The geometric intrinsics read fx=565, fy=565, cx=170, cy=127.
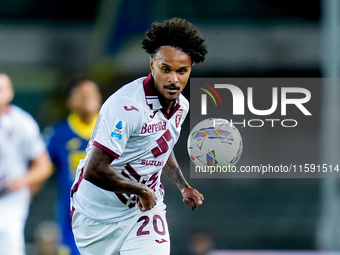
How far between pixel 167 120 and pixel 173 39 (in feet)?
1.69

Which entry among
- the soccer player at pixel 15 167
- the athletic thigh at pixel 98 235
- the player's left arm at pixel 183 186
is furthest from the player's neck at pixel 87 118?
the athletic thigh at pixel 98 235

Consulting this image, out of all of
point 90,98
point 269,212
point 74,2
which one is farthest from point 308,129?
point 90,98

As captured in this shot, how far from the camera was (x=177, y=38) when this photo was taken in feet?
11.0

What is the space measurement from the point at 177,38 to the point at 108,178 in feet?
3.05

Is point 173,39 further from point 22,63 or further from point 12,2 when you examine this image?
point 12,2

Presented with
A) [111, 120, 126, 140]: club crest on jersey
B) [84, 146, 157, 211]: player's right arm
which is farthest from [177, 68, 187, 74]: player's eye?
[84, 146, 157, 211]: player's right arm

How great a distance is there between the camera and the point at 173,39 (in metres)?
3.38

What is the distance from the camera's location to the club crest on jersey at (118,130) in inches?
125

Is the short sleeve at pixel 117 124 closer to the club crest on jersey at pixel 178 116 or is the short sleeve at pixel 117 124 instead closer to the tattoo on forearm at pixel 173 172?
the club crest on jersey at pixel 178 116

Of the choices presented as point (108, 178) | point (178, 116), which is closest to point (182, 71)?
point (178, 116)

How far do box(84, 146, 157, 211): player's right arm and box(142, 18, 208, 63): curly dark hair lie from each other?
0.76 m

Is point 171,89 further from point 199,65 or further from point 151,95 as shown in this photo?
point 199,65

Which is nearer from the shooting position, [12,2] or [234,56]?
[234,56]

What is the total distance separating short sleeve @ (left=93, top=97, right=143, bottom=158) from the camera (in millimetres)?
3176
